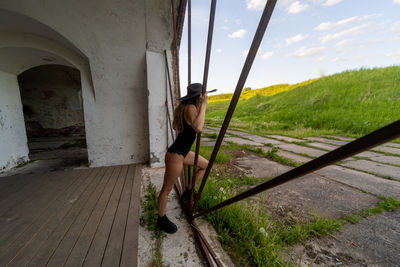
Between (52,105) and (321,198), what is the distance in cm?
992

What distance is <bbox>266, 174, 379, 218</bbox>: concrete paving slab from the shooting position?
6.26 feet

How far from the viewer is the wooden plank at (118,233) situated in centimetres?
141

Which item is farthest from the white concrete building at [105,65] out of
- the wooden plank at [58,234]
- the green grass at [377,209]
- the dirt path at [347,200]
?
the green grass at [377,209]

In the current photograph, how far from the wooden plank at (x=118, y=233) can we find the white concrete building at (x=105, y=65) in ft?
4.03

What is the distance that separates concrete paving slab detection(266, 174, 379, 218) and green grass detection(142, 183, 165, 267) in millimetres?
1399

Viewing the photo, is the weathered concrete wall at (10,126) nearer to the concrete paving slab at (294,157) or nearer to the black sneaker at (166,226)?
the black sneaker at (166,226)

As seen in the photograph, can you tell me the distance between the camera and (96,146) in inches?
136

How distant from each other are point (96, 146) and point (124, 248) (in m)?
2.59

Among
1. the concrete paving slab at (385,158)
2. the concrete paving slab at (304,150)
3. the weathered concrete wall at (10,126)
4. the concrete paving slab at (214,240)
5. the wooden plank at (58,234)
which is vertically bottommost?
the wooden plank at (58,234)

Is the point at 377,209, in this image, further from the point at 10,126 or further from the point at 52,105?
the point at 52,105

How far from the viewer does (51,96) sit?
7.15m

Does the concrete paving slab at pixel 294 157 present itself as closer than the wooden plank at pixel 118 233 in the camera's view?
No

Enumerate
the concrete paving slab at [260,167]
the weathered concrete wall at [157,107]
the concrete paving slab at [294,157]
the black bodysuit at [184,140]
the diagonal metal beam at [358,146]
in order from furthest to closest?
the concrete paving slab at [294,157]
the weathered concrete wall at [157,107]
the concrete paving slab at [260,167]
the black bodysuit at [184,140]
the diagonal metal beam at [358,146]

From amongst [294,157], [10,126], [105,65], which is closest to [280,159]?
[294,157]
